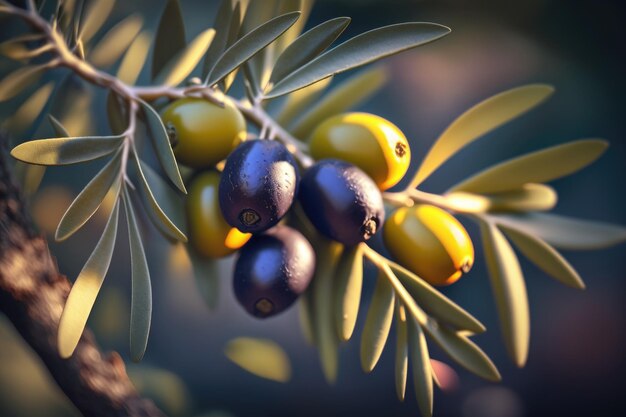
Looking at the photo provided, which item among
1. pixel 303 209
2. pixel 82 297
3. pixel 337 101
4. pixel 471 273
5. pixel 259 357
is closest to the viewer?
pixel 82 297

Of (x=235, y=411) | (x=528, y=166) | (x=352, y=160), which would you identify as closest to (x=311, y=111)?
(x=352, y=160)

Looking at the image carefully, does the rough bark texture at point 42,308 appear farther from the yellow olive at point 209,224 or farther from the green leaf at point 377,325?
the green leaf at point 377,325

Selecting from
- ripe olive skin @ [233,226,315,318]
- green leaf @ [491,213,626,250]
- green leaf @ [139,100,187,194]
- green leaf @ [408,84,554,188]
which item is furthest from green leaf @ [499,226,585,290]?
green leaf @ [139,100,187,194]

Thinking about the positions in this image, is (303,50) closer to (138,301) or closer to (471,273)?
(138,301)

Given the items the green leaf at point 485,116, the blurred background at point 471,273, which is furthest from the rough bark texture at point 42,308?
the green leaf at point 485,116

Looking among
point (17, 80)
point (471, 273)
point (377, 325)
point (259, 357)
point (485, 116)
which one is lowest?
point (259, 357)

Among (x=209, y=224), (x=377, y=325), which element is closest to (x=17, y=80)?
(x=209, y=224)

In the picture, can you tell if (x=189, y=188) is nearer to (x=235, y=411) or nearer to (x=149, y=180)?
(x=149, y=180)
